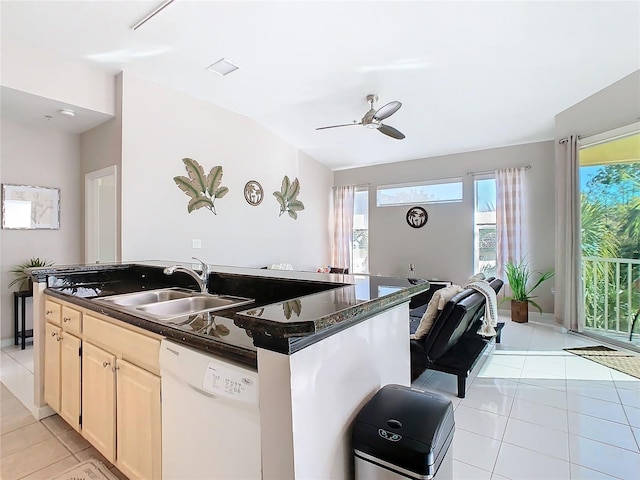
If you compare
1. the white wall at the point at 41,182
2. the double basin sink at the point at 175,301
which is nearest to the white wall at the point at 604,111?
the double basin sink at the point at 175,301

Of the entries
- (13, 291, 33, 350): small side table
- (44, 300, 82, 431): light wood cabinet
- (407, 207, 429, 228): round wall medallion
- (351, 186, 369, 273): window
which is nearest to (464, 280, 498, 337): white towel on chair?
(44, 300, 82, 431): light wood cabinet

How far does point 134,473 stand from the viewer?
1526 mm

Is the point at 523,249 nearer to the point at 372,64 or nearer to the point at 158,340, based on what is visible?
the point at 372,64

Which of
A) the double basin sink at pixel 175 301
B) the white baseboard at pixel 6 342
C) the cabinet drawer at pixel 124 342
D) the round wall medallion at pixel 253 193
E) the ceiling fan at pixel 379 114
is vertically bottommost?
the white baseboard at pixel 6 342

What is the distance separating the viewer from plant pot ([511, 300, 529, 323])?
513cm

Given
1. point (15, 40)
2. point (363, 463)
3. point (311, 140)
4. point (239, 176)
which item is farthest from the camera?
point (311, 140)

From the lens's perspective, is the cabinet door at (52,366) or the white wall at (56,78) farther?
the white wall at (56,78)

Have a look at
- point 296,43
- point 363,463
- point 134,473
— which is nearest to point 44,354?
point 134,473

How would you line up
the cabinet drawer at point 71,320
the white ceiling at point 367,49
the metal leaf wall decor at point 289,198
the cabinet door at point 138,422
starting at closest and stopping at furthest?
the cabinet door at point 138,422 < the cabinet drawer at point 71,320 < the white ceiling at point 367,49 < the metal leaf wall decor at point 289,198

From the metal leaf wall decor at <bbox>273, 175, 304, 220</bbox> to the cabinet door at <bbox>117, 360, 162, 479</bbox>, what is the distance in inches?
184

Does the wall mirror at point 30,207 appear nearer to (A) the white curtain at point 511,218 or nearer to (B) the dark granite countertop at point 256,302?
(B) the dark granite countertop at point 256,302

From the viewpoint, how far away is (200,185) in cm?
473

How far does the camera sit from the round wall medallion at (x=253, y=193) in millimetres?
5453

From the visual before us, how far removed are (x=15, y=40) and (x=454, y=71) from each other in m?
4.53
